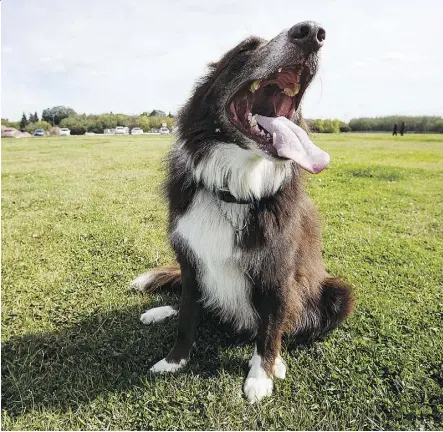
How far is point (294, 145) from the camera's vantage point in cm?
215

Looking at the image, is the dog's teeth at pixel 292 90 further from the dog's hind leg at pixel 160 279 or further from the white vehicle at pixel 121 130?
the white vehicle at pixel 121 130

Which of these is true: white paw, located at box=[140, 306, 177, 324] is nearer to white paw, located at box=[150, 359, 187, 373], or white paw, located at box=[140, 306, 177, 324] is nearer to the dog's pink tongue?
white paw, located at box=[150, 359, 187, 373]

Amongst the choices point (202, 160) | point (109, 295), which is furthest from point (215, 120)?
point (109, 295)

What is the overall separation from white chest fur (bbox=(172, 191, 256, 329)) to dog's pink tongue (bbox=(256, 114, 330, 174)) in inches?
18.9

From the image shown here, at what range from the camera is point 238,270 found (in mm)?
2529

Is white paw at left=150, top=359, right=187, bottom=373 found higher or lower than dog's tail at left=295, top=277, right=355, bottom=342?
lower

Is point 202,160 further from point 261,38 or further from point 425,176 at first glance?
point 425,176

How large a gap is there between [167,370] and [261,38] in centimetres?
213

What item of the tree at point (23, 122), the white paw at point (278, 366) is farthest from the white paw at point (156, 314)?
the tree at point (23, 122)

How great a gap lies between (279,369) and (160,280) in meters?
1.31

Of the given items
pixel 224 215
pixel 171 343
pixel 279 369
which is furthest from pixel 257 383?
pixel 224 215

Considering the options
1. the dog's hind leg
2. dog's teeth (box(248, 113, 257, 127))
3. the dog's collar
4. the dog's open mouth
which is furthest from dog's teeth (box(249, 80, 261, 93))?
the dog's hind leg

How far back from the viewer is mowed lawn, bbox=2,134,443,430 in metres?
2.46

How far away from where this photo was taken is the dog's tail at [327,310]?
297 centimetres
